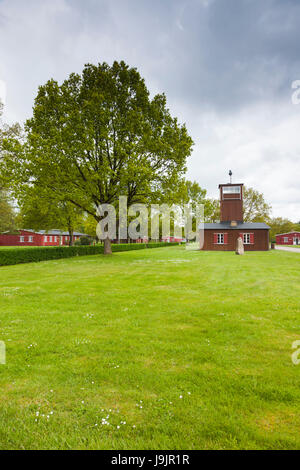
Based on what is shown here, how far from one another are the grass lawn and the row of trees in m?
16.1

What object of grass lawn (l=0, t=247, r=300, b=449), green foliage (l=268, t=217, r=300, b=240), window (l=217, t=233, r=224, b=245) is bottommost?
grass lawn (l=0, t=247, r=300, b=449)

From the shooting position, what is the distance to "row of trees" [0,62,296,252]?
2089cm

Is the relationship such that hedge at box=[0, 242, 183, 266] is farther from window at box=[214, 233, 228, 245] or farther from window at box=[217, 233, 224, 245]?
window at box=[217, 233, 224, 245]

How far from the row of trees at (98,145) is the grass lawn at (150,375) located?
52.7 feet

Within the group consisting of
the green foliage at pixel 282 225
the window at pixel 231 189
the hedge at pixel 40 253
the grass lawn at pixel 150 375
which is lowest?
the grass lawn at pixel 150 375

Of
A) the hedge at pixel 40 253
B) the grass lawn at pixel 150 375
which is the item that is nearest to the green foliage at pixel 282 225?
the hedge at pixel 40 253

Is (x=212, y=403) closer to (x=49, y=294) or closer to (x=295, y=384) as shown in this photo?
(x=295, y=384)

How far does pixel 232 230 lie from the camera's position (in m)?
35.6

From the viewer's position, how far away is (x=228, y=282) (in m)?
10.7

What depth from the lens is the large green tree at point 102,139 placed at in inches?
822

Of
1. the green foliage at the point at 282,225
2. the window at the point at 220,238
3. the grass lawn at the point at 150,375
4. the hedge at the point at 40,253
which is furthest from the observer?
the green foliage at the point at 282,225

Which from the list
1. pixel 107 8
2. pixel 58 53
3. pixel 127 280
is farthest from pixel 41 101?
pixel 127 280

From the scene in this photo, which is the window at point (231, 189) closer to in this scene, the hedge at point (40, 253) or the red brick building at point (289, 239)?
the hedge at point (40, 253)

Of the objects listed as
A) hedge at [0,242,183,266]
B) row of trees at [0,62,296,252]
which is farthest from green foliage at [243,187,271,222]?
hedge at [0,242,183,266]
